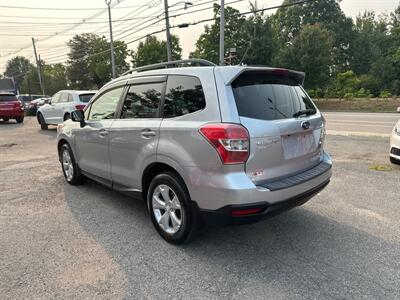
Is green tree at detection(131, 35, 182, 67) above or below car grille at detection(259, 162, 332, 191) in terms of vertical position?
above

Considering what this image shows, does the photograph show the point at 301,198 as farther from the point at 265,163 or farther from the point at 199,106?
the point at 199,106

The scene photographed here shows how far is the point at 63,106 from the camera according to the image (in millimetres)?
12672

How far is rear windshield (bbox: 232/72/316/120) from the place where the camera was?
310cm

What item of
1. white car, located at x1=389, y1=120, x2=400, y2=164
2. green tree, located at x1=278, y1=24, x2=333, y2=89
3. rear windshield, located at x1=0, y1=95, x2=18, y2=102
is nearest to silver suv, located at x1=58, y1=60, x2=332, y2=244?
white car, located at x1=389, y1=120, x2=400, y2=164

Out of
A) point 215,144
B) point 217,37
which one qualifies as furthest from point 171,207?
point 217,37

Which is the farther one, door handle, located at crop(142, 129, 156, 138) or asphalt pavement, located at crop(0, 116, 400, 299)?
door handle, located at crop(142, 129, 156, 138)

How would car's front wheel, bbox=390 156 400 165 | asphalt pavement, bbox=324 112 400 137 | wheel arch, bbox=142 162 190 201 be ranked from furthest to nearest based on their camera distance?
asphalt pavement, bbox=324 112 400 137
car's front wheel, bbox=390 156 400 165
wheel arch, bbox=142 162 190 201

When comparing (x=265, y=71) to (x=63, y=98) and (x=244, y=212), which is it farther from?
(x=63, y=98)

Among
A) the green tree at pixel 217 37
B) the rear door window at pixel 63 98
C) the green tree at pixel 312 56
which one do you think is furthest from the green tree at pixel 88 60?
the rear door window at pixel 63 98

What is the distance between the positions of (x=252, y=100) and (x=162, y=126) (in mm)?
948

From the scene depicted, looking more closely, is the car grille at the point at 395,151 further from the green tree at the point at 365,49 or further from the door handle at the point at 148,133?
the green tree at the point at 365,49

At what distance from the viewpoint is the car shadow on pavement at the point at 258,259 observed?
2.72 metres

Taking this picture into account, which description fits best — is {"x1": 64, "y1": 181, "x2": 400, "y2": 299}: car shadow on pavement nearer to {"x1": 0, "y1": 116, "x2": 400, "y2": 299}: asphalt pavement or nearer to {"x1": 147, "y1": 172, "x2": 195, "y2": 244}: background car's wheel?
{"x1": 0, "y1": 116, "x2": 400, "y2": 299}: asphalt pavement

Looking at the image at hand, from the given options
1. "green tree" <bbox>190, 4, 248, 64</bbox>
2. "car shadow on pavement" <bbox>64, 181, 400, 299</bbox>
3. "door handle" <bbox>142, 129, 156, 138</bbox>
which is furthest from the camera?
"green tree" <bbox>190, 4, 248, 64</bbox>
